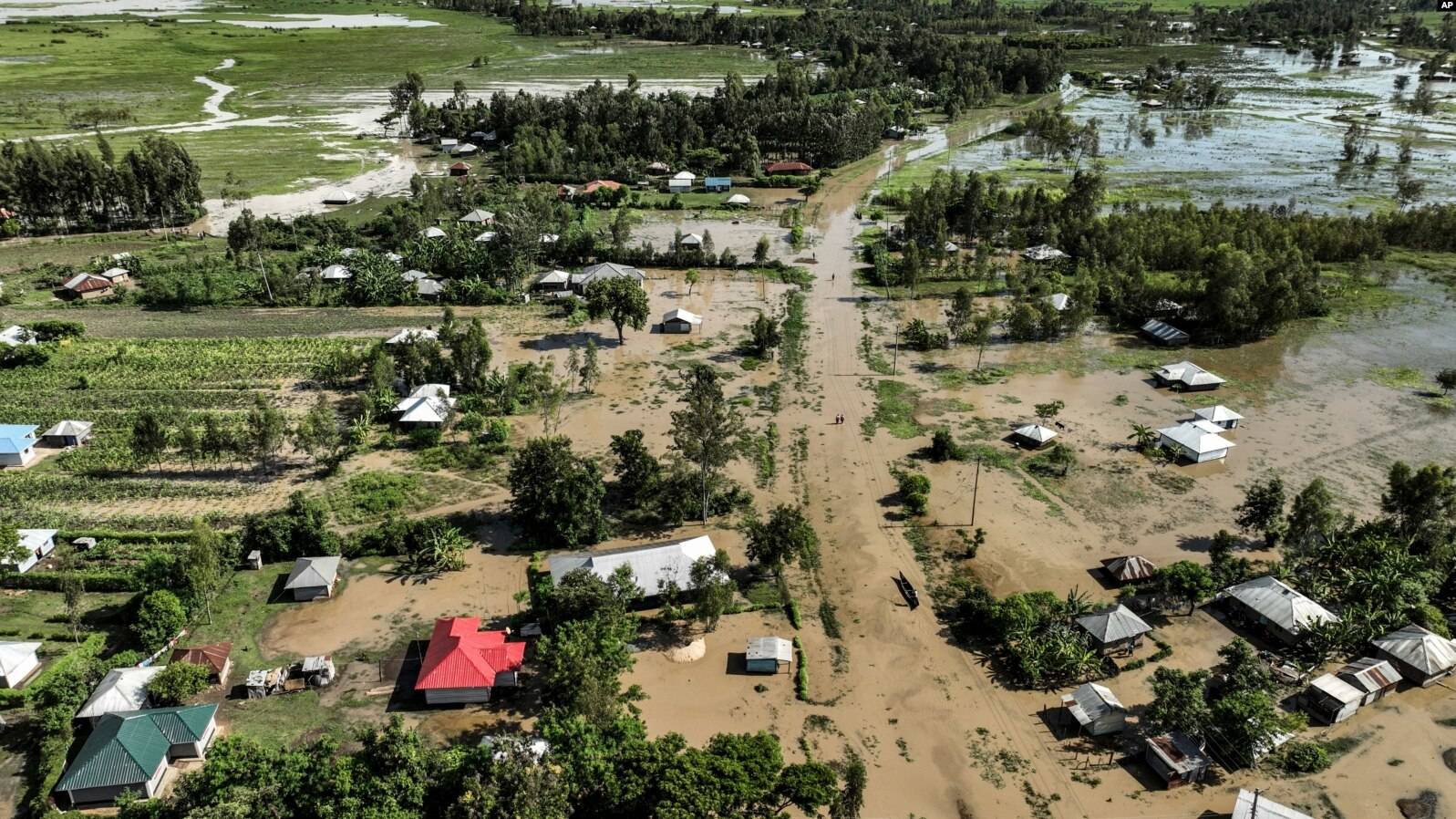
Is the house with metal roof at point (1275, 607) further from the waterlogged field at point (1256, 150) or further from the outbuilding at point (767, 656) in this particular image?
the waterlogged field at point (1256, 150)

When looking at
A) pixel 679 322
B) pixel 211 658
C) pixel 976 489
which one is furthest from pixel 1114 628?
pixel 679 322

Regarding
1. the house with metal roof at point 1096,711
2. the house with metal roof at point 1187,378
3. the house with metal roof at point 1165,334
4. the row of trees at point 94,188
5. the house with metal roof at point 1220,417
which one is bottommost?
the house with metal roof at point 1096,711

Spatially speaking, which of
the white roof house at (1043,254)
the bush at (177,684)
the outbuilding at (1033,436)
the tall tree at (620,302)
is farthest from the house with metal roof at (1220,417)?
the bush at (177,684)

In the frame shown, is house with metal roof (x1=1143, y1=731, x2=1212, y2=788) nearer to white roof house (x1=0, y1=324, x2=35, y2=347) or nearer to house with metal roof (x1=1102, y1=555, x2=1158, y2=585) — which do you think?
house with metal roof (x1=1102, y1=555, x2=1158, y2=585)

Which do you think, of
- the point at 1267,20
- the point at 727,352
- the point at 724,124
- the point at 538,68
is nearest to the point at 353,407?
the point at 727,352

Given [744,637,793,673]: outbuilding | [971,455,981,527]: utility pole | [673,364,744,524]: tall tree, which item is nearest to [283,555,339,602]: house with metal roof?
[673,364,744,524]: tall tree

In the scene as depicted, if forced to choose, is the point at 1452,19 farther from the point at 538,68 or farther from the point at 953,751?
the point at 953,751

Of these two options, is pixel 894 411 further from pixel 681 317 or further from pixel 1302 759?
pixel 1302 759
